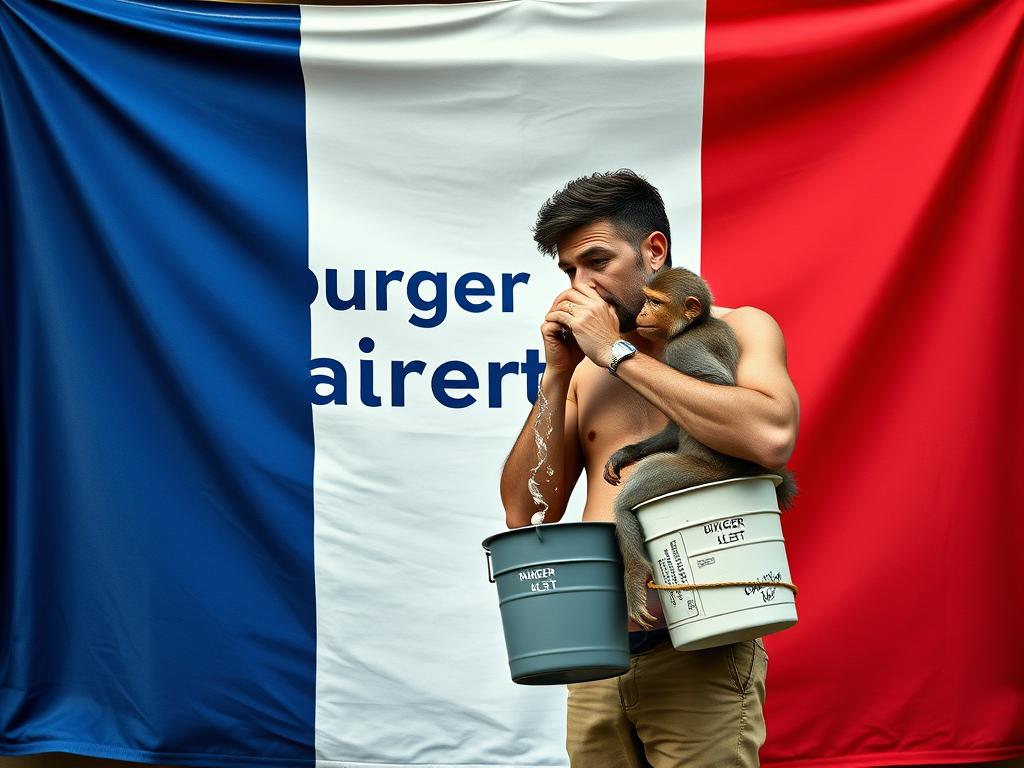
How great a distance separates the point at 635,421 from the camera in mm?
2326

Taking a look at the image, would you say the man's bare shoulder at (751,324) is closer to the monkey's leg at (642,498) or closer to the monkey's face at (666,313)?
the monkey's face at (666,313)

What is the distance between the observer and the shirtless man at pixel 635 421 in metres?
2.00

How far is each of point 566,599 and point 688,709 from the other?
323 millimetres

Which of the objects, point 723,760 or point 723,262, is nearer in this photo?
point 723,760

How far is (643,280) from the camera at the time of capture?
7.66 ft

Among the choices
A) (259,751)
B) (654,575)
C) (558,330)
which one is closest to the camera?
(654,575)

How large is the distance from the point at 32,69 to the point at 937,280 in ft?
7.29

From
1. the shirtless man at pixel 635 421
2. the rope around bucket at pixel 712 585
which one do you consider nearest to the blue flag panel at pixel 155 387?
the shirtless man at pixel 635 421

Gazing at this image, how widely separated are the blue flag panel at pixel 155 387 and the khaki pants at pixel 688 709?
95cm

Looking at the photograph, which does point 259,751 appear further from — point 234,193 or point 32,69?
point 32,69

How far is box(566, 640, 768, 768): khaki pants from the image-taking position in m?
2.07

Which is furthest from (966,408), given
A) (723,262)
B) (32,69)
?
(32,69)

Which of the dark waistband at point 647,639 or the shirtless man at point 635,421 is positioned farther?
Answer: the dark waistband at point 647,639

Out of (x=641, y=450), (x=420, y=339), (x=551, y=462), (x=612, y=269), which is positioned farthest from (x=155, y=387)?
(x=641, y=450)
